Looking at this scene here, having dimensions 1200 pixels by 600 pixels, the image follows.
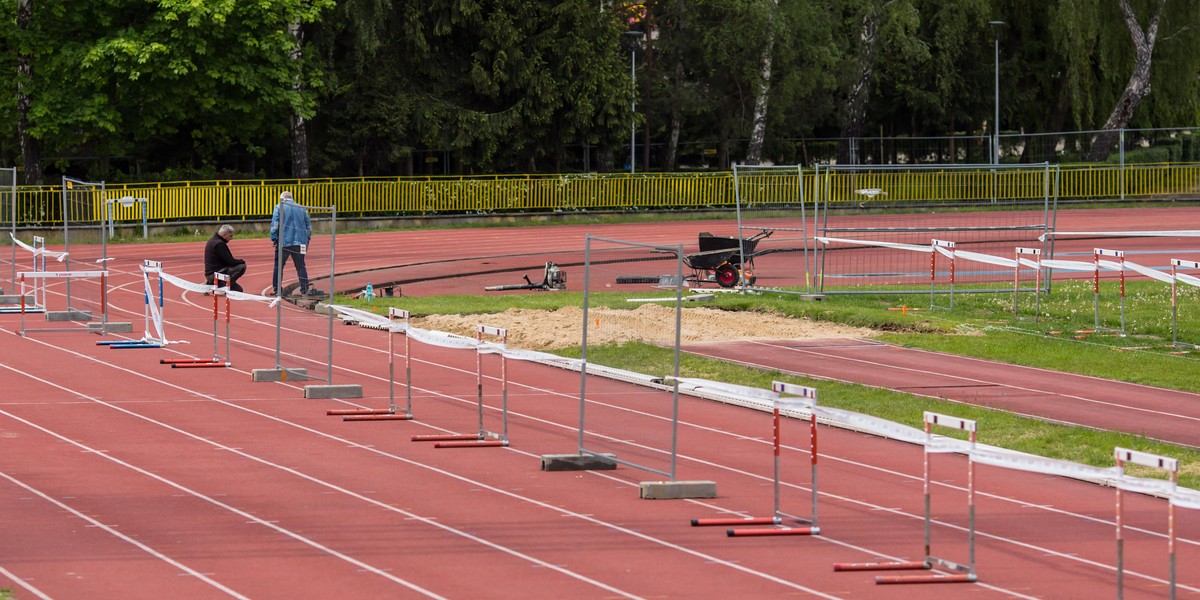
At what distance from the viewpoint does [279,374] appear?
17.6 meters

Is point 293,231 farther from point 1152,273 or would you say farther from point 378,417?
point 1152,273

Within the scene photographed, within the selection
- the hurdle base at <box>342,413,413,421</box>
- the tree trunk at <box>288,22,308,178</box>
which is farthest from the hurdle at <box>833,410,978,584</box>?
the tree trunk at <box>288,22,308,178</box>

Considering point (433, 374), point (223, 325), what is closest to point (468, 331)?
point (433, 374)

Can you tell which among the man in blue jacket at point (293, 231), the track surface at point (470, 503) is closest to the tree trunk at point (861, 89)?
the man in blue jacket at point (293, 231)

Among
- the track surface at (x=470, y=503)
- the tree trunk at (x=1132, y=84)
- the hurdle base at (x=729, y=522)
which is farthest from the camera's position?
the tree trunk at (x=1132, y=84)

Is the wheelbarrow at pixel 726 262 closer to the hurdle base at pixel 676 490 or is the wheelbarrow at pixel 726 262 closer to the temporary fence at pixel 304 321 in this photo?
the temporary fence at pixel 304 321

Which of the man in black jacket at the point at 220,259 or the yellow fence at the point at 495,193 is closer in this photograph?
the man in black jacket at the point at 220,259

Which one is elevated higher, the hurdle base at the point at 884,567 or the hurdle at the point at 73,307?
the hurdle at the point at 73,307

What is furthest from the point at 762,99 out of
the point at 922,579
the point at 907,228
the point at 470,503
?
the point at 922,579

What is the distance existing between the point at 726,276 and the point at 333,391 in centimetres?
1179

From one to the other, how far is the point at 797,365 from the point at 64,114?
2976 centimetres

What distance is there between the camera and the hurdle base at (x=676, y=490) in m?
11.4

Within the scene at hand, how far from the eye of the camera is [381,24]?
4609cm

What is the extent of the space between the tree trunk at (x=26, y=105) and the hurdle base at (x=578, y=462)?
34.7m
